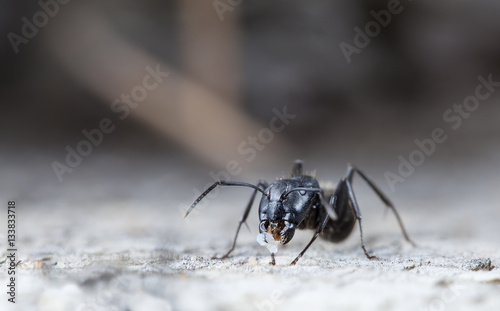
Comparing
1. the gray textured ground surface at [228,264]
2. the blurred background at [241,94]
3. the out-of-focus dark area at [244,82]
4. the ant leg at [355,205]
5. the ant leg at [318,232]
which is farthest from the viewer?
the out-of-focus dark area at [244,82]

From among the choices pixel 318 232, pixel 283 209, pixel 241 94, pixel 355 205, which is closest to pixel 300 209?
pixel 283 209

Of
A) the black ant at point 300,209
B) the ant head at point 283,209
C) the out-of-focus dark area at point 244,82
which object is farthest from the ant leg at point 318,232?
the out-of-focus dark area at point 244,82

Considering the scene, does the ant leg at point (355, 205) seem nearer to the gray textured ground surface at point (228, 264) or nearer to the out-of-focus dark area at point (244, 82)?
the gray textured ground surface at point (228, 264)

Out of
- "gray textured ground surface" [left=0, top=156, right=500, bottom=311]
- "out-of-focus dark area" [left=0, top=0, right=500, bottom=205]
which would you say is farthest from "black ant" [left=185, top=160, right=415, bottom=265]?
"out-of-focus dark area" [left=0, top=0, right=500, bottom=205]

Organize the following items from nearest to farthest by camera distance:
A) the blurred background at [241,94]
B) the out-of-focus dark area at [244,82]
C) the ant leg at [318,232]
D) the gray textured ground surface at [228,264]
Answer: the gray textured ground surface at [228,264], the ant leg at [318,232], the blurred background at [241,94], the out-of-focus dark area at [244,82]

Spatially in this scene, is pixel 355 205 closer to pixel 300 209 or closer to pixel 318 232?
pixel 318 232

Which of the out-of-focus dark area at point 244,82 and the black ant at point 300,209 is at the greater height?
the out-of-focus dark area at point 244,82
